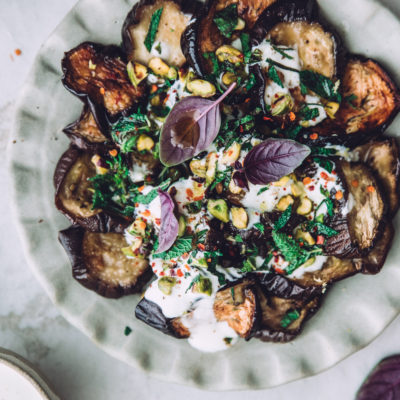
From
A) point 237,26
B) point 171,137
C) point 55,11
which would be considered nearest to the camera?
point 171,137

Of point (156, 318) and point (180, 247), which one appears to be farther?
point (156, 318)

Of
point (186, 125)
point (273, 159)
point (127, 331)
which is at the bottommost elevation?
point (127, 331)

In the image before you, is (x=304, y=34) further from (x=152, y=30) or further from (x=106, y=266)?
(x=106, y=266)

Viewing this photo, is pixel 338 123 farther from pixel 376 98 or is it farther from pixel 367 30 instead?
pixel 367 30

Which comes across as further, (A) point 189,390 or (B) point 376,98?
(A) point 189,390

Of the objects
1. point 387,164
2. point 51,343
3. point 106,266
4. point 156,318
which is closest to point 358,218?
point 387,164

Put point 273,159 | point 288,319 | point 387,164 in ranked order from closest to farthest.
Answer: point 273,159
point 387,164
point 288,319

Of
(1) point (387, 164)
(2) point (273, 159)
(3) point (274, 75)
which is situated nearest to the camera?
(2) point (273, 159)

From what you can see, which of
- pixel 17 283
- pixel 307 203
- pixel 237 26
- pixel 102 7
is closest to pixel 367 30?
pixel 237 26
